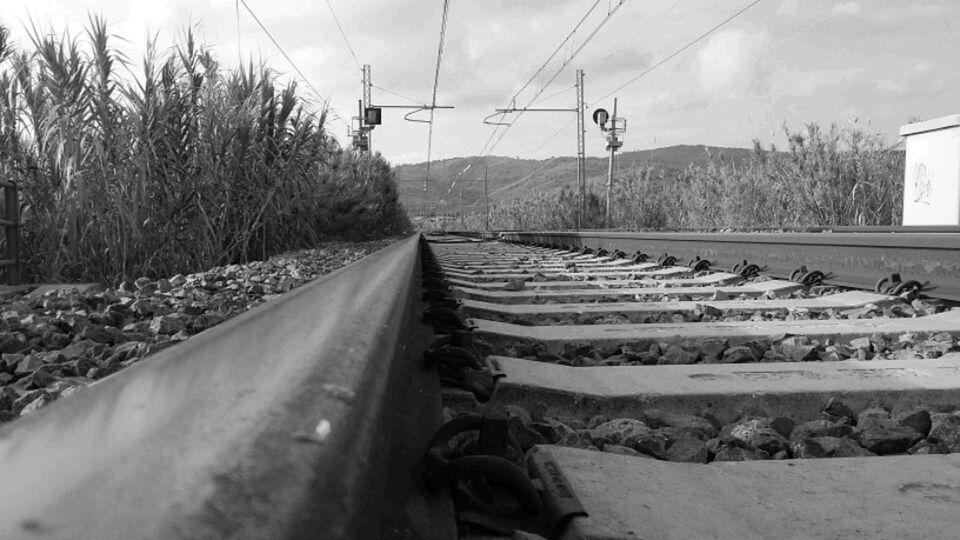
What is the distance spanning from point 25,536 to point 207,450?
163 mm

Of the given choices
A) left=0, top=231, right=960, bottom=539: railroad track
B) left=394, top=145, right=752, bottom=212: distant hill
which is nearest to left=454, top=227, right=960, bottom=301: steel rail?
left=0, top=231, right=960, bottom=539: railroad track

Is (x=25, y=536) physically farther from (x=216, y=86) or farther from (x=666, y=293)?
(x=216, y=86)

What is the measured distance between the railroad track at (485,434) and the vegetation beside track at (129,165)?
467 centimetres

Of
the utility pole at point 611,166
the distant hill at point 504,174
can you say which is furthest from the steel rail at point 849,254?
the distant hill at point 504,174

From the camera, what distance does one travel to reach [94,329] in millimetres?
2893

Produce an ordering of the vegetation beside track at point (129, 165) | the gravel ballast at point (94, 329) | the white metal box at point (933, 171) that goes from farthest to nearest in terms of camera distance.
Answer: the white metal box at point (933, 171) → the vegetation beside track at point (129, 165) → the gravel ballast at point (94, 329)

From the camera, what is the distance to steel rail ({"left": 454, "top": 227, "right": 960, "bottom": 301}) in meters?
3.18

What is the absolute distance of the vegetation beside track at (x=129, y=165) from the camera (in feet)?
20.5

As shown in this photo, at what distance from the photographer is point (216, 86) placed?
24.3 ft

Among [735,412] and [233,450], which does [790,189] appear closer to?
[735,412]

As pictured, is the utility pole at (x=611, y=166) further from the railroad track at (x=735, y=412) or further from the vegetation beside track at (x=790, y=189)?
the railroad track at (x=735, y=412)

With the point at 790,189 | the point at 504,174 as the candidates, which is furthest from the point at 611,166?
the point at 504,174

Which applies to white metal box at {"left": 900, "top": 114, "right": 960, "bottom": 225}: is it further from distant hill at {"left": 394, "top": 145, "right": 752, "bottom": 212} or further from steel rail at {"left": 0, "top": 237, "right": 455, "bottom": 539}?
distant hill at {"left": 394, "top": 145, "right": 752, "bottom": 212}

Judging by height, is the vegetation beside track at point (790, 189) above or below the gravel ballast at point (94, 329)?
above
